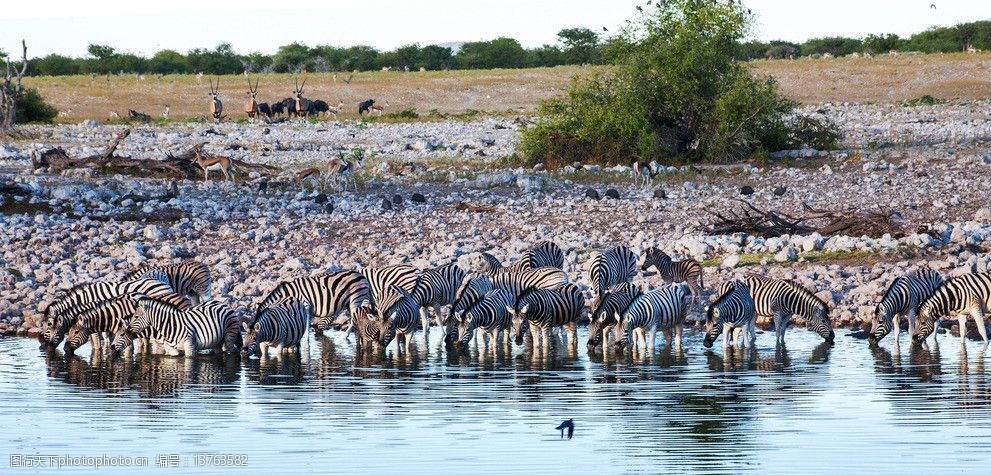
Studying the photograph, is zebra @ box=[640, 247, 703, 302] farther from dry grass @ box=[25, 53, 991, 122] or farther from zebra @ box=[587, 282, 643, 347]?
dry grass @ box=[25, 53, 991, 122]

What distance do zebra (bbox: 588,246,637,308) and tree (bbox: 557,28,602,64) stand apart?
56471mm

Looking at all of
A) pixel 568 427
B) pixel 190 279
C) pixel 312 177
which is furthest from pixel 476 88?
pixel 568 427

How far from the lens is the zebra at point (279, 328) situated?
11945 millimetres

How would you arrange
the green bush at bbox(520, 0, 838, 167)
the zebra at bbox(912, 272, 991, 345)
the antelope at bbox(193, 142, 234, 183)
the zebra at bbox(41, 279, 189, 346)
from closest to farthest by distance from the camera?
the zebra at bbox(912, 272, 991, 345) < the zebra at bbox(41, 279, 189, 346) < the antelope at bbox(193, 142, 234, 183) < the green bush at bbox(520, 0, 838, 167)

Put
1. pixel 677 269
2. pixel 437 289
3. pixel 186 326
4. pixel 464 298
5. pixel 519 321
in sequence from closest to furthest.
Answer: pixel 186 326, pixel 519 321, pixel 464 298, pixel 437 289, pixel 677 269

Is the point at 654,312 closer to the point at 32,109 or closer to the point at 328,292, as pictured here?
the point at 328,292

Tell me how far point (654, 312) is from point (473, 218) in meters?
7.55

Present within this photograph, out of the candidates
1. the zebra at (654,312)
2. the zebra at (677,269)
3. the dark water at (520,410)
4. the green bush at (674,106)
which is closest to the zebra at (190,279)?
the dark water at (520,410)

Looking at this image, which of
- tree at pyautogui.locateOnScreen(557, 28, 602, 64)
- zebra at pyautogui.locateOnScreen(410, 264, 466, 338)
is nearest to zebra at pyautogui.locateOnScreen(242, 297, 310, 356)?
zebra at pyautogui.locateOnScreen(410, 264, 466, 338)

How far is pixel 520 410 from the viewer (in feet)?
31.7

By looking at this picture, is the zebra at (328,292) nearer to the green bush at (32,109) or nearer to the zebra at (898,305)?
the zebra at (898,305)

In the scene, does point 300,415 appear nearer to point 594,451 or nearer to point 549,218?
point 594,451

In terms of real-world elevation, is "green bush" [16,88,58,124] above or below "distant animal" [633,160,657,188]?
above

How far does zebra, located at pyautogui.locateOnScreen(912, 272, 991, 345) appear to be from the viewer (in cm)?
1211
